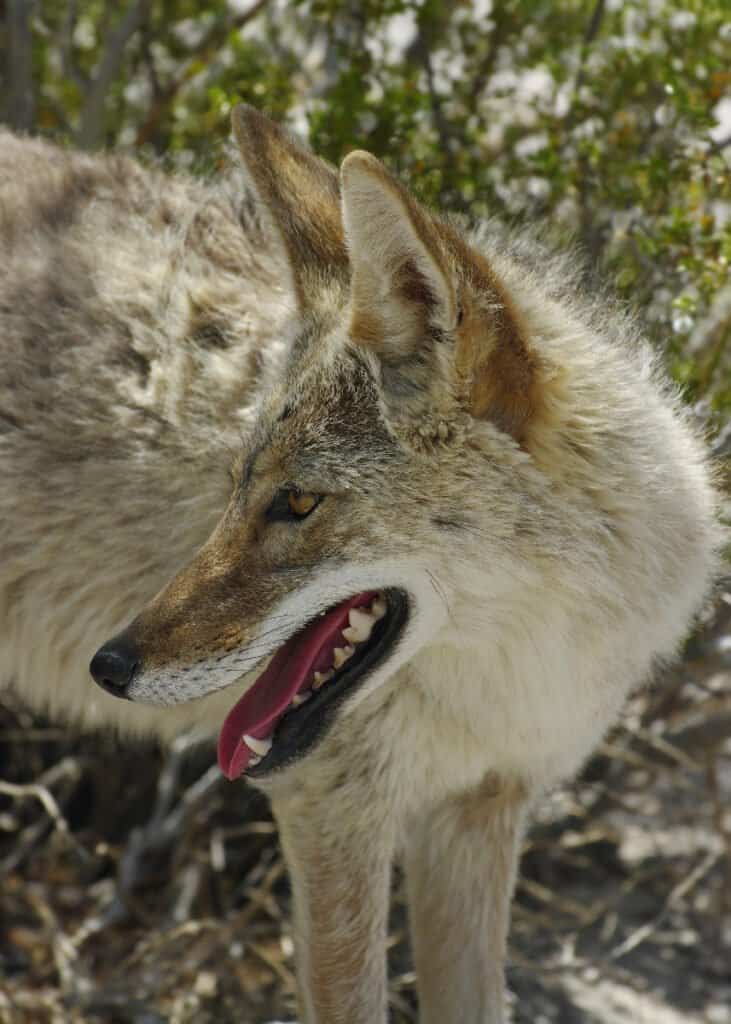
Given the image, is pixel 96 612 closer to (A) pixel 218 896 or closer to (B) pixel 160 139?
(A) pixel 218 896

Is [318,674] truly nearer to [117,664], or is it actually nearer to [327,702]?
[327,702]

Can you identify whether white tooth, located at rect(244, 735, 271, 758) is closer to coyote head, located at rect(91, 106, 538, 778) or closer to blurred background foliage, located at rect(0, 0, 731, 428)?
coyote head, located at rect(91, 106, 538, 778)

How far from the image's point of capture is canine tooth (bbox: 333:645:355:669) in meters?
2.90

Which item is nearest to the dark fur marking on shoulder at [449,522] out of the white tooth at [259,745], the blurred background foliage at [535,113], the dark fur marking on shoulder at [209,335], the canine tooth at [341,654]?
the canine tooth at [341,654]

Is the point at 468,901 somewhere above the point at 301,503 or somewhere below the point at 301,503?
below

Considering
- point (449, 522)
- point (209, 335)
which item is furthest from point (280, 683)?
point (209, 335)

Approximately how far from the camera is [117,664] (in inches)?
109

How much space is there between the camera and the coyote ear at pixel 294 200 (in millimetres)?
3137

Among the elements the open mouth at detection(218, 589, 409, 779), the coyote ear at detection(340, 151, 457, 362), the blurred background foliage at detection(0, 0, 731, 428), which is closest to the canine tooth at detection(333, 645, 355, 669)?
the open mouth at detection(218, 589, 409, 779)

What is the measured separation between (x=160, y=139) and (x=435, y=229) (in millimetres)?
3450

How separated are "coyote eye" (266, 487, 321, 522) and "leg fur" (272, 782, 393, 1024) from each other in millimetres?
863

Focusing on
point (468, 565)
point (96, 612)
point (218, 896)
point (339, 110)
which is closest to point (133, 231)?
point (339, 110)

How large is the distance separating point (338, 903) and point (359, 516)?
45.8 inches

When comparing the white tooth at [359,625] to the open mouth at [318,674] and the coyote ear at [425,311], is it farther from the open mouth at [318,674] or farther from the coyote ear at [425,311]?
the coyote ear at [425,311]
